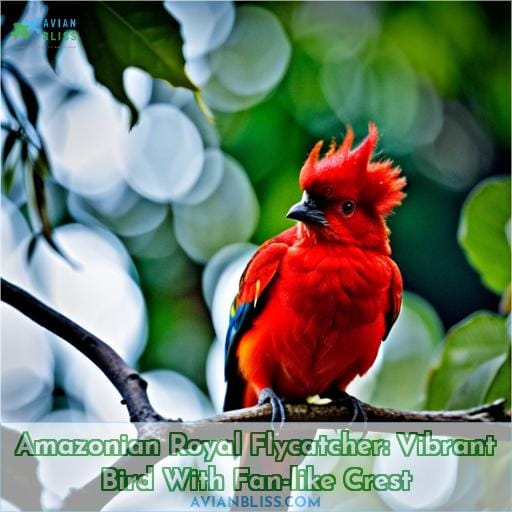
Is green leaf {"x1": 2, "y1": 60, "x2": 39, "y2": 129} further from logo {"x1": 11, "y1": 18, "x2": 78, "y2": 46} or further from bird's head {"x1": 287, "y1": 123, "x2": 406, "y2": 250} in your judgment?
bird's head {"x1": 287, "y1": 123, "x2": 406, "y2": 250}

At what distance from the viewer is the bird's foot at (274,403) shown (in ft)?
4.90

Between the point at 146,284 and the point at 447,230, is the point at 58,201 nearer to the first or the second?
the point at 146,284

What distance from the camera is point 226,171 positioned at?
5.40ft

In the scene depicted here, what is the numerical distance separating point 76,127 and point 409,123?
776 mm

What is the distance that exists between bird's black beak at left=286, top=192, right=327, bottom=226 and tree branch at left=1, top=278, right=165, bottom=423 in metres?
0.45

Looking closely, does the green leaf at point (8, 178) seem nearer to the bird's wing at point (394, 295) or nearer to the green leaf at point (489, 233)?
the bird's wing at point (394, 295)

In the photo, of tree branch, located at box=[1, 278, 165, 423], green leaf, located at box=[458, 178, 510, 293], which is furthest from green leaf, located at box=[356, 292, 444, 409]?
tree branch, located at box=[1, 278, 165, 423]

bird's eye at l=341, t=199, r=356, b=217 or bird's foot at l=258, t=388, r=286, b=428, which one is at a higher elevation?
bird's eye at l=341, t=199, r=356, b=217

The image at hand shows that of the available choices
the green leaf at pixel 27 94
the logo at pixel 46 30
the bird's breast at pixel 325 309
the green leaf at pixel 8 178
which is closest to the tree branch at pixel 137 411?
the bird's breast at pixel 325 309

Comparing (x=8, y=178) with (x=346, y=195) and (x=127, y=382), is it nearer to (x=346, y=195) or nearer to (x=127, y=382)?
(x=127, y=382)

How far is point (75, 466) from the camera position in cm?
155

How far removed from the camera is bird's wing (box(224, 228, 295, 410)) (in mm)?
1518

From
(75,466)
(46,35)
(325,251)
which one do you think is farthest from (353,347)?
(46,35)

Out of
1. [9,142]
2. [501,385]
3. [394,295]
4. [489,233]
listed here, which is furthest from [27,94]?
[501,385]
